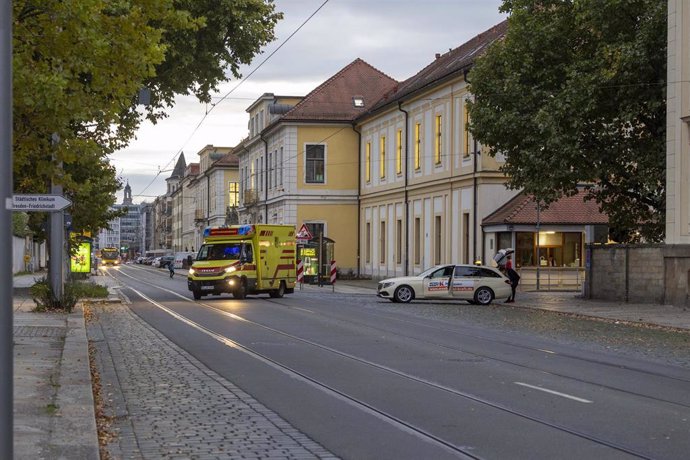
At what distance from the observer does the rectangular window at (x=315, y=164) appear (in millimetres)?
70062

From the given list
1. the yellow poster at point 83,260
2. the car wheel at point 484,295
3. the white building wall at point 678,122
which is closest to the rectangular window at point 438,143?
the car wheel at point 484,295

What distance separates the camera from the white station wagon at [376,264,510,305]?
3497cm

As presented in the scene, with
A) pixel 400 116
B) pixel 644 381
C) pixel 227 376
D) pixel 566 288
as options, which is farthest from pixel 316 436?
pixel 400 116

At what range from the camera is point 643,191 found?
35688 millimetres

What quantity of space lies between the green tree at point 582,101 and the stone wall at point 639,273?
195 cm

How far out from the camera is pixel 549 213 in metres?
45.6

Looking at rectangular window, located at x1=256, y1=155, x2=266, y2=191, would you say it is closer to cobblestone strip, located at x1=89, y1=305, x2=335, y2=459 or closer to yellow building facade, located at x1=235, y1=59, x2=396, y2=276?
yellow building facade, located at x1=235, y1=59, x2=396, y2=276

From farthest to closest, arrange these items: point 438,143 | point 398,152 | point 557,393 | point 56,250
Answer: point 398,152 → point 438,143 → point 56,250 → point 557,393

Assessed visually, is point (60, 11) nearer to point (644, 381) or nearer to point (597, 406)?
point (597, 406)

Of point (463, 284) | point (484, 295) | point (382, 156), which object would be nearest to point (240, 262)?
point (463, 284)

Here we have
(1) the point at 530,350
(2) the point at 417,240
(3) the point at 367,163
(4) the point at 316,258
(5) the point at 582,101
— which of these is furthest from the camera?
(3) the point at 367,163

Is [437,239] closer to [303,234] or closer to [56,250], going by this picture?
[303,234]

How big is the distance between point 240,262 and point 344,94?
37288 millimetres

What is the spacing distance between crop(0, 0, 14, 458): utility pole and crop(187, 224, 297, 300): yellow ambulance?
30.1 metres
